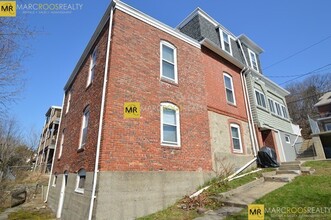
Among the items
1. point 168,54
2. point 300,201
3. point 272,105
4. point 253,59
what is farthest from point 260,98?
point 300,201

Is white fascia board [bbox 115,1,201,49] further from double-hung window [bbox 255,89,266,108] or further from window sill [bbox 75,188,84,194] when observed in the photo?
window sill [bbox 75,188,84,194]

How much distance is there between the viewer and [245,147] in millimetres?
12273

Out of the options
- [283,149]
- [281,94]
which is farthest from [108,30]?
[281,94]

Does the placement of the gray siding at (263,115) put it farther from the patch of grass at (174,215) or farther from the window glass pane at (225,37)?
the patch of grass at (174,215)

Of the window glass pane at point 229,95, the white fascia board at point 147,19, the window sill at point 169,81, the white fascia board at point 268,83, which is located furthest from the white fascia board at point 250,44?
the window sill at point 169,81

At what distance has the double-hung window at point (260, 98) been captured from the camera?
15.1 meters

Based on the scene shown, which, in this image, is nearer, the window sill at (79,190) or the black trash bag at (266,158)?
the window sill at (79,190)

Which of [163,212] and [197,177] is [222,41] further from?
[163,212]

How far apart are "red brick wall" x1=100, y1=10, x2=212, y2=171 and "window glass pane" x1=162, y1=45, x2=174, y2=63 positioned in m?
0.41

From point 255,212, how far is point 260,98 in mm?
11736

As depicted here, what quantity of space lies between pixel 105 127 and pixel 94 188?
6.44 feet

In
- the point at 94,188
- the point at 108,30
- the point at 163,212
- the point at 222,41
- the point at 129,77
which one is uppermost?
the point at 222,41

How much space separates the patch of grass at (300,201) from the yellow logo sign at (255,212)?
128 millimetres

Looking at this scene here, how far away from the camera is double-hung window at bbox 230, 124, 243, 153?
38.5 ft
